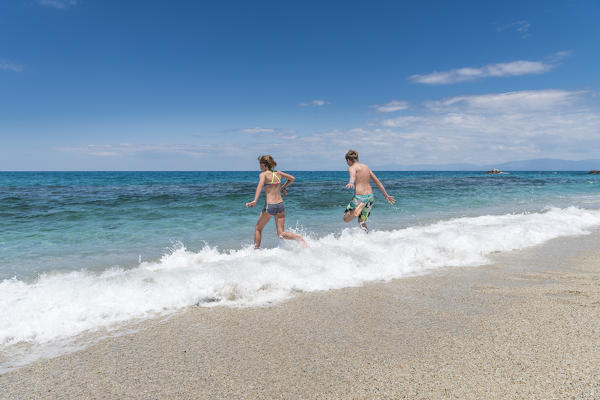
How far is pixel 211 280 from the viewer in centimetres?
428

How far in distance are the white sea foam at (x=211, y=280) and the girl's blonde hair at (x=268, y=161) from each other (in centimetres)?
161

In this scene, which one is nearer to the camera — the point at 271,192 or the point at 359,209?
the point at 271,192

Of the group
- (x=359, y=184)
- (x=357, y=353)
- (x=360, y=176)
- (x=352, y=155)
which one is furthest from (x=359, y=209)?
(x=357, y=353)

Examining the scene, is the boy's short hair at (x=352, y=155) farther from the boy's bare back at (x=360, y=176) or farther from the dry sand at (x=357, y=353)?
the dry sand at (x=357, y=353)

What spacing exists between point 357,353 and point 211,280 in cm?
223

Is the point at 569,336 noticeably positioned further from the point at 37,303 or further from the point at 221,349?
the point at 37,303

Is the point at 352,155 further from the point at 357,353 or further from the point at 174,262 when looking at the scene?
the point at 357,353

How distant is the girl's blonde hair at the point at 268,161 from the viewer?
6.49 m

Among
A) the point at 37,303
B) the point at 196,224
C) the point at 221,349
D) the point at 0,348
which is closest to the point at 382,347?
the point at 221,349

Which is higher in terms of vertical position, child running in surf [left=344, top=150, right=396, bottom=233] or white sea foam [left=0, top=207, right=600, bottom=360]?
child running in surf [left=344, top=150, right=396, bottom=233]

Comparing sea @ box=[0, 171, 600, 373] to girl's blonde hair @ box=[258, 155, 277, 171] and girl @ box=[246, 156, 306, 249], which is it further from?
girl's blonde hair @ box=[258, 155, 277, 171]

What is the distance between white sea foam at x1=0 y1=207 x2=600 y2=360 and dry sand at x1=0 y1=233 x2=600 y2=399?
16.8 inches

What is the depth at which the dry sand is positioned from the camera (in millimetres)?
2295

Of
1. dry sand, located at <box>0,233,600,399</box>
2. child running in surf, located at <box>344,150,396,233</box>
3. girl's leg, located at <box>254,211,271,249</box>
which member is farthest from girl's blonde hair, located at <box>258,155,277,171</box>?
dry sand, located at <box>0,233,600,399</box>
